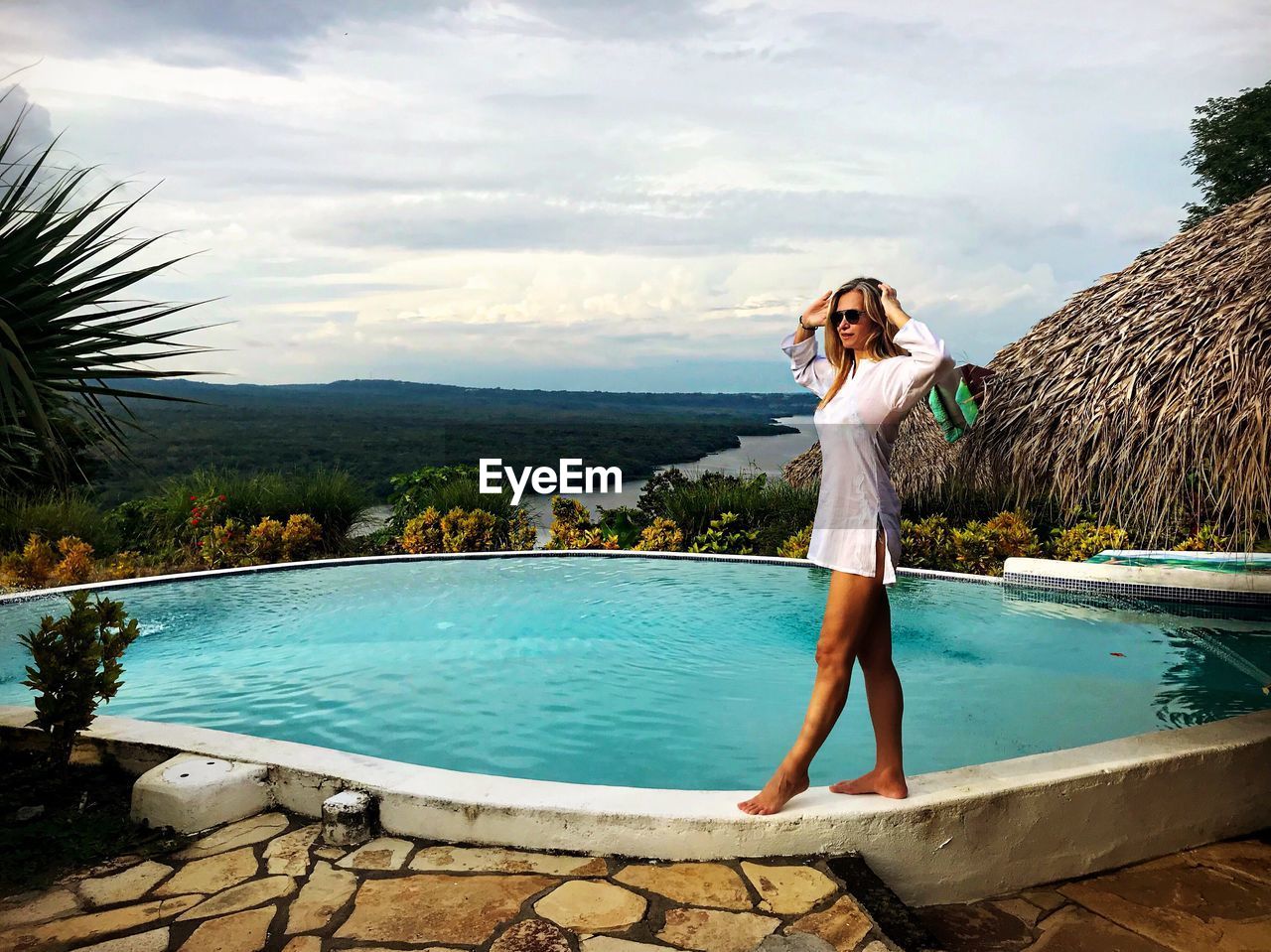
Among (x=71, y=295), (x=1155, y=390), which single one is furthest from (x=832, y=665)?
(x=71, y=295)

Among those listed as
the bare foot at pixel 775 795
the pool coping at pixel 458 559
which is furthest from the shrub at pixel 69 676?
the pool coping at pixel 458 559

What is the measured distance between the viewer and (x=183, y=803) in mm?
2777

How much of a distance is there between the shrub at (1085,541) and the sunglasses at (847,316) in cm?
686

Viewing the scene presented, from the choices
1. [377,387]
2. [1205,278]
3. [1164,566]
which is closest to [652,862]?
[1205,278]

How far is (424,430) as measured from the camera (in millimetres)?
34594

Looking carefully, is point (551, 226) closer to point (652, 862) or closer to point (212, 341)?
point (212, 341)

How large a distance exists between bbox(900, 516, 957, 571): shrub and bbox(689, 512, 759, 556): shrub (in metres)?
1.69

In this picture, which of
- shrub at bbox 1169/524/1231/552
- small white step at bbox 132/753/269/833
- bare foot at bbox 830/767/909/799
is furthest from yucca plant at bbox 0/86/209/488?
shrub at bbox 1169/524/1231/552

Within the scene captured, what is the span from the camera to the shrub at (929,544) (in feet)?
28.6

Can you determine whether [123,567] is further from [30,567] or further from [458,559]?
[458,559]

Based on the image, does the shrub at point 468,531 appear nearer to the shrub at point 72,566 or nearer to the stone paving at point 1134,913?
the shrub at point 72,566

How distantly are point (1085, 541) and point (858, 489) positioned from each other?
6.97 metres

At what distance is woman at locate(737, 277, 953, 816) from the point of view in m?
2.44

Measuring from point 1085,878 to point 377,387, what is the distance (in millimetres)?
52289
